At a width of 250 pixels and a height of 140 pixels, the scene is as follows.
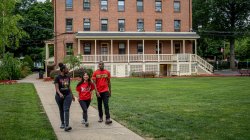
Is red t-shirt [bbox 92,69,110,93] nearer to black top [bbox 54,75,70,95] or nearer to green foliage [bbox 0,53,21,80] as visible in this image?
black top [bbox 54,75,70,95]

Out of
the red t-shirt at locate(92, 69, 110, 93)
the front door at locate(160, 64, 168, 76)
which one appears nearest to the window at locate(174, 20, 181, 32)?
the front door at locate(160, 64, 168, 76)

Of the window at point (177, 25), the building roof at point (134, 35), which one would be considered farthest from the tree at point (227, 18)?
the building roof at point (134, 35)

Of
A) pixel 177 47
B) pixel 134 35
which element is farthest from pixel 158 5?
pixel 134 35

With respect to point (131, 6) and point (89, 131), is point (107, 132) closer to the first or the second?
point (89, 131)

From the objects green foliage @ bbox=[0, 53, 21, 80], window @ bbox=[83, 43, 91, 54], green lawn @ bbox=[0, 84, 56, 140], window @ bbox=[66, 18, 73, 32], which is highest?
window @ bbox=[66, 18, 73, 32]

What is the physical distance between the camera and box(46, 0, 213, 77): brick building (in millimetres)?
48031

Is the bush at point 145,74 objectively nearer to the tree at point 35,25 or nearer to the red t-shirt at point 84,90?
the tree at point 35,25

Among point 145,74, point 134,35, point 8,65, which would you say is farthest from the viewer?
point 134,35

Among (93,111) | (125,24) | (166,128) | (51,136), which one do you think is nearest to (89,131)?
(51,136)

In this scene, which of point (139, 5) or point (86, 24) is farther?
point (139, 5)

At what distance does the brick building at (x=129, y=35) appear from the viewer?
158 feet

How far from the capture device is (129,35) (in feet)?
158

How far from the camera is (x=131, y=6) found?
5153cm

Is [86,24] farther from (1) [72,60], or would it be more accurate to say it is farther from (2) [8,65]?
(2) [8,65]
